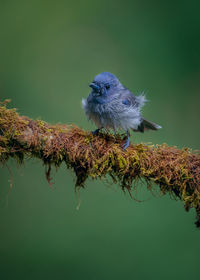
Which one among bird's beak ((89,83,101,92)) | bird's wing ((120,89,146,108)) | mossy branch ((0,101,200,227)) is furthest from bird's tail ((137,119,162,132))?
mossy branch ((0,101,200,227))

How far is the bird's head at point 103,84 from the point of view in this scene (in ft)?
9.19

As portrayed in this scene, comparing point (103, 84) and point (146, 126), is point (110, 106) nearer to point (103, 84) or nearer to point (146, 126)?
point (103, 84)

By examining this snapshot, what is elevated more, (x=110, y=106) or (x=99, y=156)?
(x=110, y=106)

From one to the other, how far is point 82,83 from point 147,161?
98.1 inches

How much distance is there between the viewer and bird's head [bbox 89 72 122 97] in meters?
2.80

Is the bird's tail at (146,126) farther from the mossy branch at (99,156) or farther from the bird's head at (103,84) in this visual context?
the mossy branch at (99,156)

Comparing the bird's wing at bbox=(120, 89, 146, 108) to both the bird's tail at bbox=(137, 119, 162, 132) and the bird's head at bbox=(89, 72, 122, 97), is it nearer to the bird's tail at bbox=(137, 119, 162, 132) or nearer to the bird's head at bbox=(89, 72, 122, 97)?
the bird's head at bbox=(89, 72, 122, 97)

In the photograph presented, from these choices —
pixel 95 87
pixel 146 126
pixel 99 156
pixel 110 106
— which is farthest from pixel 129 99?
pixel 99 156

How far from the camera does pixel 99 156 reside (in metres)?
2.38

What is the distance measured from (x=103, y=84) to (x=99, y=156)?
0.70 metres

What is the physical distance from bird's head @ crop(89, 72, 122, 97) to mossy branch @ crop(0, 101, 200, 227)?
0.47 m

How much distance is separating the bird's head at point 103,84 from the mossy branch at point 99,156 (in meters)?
0.47

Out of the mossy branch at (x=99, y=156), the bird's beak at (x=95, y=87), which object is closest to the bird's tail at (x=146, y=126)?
the bird's beak at (x=95, y=87)

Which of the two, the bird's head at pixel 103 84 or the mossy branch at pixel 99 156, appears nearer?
the mossy branch at pixel 99 156
